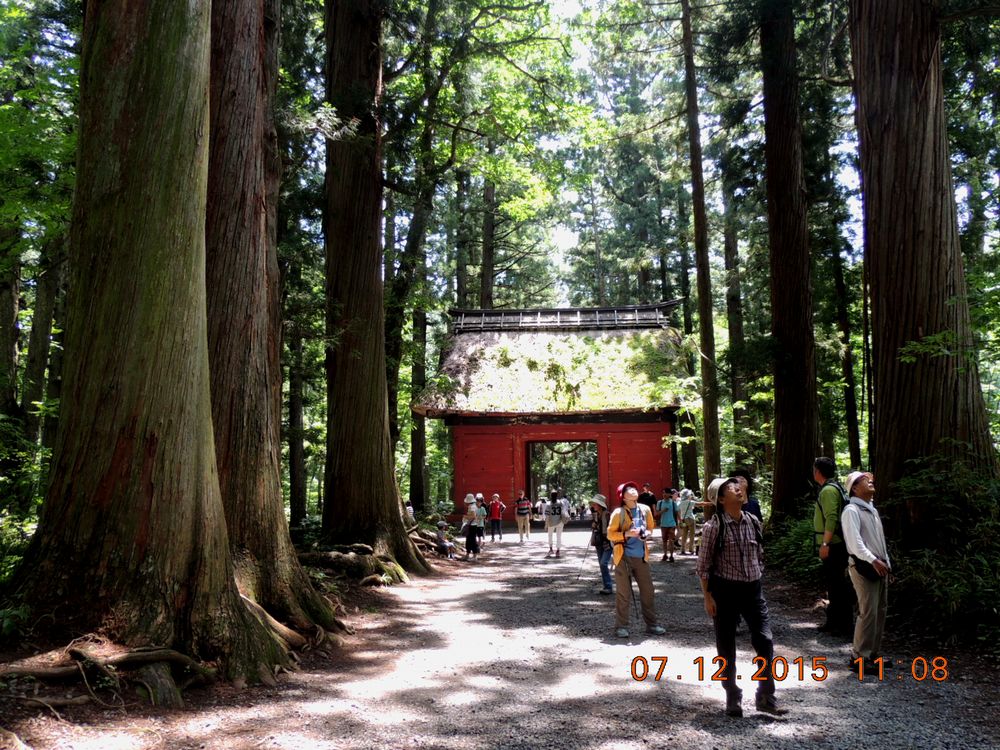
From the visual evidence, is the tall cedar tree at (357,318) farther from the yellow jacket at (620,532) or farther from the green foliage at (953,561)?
the green foliage at (953,561)

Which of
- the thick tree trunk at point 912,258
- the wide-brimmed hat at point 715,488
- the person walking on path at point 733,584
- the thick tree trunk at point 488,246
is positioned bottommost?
the person walking on path at point 733,584

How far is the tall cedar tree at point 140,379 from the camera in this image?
446 cm

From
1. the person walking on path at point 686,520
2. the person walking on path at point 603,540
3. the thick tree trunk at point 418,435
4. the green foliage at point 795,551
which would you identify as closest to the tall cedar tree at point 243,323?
the person walking on path at point 603,540

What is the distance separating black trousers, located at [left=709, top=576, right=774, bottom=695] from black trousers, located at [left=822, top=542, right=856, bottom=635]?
2434mm

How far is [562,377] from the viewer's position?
21812mm

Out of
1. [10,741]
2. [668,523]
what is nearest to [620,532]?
[10,741]

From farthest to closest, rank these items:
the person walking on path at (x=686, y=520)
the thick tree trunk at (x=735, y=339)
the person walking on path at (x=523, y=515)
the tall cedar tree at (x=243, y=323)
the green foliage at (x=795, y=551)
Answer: the person walking on path at (x=523, y=515) → the person walking on path at (x=686, y=520) → the thick tree trunk at (x=735, y=339) → the green foliage at (x=795, y=551) → the tall cedar tree at (x=243, y=323)

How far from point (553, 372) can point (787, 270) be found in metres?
10.4

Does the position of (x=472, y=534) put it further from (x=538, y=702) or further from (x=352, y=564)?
(x=538, y=702)

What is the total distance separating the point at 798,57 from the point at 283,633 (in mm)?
13604

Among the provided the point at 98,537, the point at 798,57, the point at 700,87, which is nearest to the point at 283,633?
the point at 98,537

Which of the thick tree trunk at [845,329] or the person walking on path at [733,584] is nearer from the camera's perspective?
the person walking on path at [733,584]

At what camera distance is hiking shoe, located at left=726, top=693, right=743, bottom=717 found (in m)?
4.41

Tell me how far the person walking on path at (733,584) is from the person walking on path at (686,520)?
933cm
